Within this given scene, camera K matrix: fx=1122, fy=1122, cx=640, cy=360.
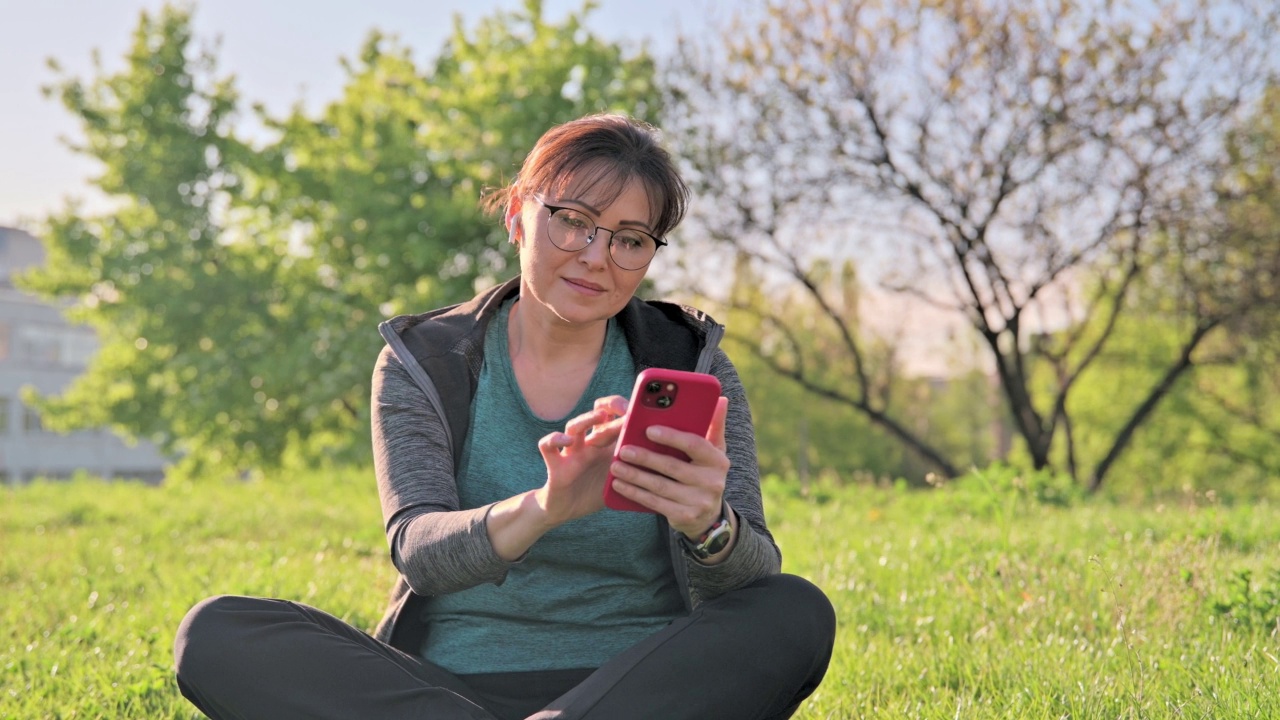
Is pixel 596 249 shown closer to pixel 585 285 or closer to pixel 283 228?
pixel 585 285

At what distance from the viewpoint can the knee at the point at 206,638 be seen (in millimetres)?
2246

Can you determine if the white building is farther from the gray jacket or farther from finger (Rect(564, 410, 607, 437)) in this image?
finger (Rect(564, 410, 607, 437))

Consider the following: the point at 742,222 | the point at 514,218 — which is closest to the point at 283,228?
the point at 742,222

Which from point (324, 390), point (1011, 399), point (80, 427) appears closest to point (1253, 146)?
point (1011, 399)

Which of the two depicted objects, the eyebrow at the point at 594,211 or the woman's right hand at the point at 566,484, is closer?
the woman's right hand at the point at 566,484

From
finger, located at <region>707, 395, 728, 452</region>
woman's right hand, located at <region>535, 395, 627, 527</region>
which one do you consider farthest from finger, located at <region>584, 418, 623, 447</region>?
finger, located at <region>707, 395, 728, 452</region>

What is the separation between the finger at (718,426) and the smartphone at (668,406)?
0.04 feet

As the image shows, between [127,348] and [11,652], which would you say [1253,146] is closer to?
[11,652]

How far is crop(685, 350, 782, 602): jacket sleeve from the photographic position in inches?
88.2

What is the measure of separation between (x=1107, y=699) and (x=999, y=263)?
1403 cm

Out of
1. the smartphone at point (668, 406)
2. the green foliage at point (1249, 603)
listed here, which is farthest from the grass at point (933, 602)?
the smartphone at point (668, 406)

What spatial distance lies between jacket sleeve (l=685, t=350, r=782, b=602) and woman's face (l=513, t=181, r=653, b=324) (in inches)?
13.8

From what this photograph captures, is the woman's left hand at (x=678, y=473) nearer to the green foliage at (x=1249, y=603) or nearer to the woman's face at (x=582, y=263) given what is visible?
the woman's face at (x=582, y=263)

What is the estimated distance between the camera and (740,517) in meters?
2.24
